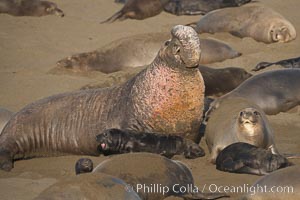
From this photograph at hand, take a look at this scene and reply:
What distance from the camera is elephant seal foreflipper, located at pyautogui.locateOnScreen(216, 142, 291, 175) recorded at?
7094mm

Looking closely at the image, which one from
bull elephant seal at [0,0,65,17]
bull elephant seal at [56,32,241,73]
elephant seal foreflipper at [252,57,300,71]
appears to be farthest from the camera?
bull elephant seal at [0,0,65,17]

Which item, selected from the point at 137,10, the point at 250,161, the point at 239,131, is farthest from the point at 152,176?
the point at 137,10

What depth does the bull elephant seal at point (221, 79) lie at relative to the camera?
10.0 meters

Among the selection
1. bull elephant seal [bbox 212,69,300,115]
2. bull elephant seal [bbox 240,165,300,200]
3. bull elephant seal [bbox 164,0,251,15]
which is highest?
bull elephant seal [bbox 240,165,300,200]

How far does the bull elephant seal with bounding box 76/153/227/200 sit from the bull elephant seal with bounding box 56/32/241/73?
488 cm

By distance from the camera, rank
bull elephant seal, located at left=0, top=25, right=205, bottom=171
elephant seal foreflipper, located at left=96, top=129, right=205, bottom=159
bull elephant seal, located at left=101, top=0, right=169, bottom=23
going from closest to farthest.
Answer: elephant seal foreflipper, located at left=96, top=129, right=205, bottom=159 → bull elephant seal, located at left=0, top=25, right=205, bottom=171 → bull elephant seal, located at left=101, top=0, right=169, bottom=23

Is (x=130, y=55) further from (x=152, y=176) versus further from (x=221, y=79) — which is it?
(x=152, y=176)

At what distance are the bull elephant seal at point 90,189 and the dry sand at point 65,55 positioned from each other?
1066mm

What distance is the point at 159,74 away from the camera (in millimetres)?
7996

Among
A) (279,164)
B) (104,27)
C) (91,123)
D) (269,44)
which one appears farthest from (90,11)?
(279,164)

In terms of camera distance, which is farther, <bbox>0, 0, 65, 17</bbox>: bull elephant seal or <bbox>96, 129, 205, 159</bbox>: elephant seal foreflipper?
<bbox>0, 0, 65, 17</bbox>: bull elephant seal

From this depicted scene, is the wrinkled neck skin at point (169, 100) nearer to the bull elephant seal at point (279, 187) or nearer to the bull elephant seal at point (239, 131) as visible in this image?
the bull elephant seal at point (239, 131)

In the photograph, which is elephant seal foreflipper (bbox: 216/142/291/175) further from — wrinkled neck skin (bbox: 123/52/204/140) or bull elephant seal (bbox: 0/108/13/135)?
bull elephant seal (bbox: 0/108/13/135)

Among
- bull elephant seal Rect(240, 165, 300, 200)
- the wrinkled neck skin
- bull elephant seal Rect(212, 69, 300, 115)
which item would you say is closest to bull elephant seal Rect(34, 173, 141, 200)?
bull elephant seal Rect(240, 165, 300, 200)
